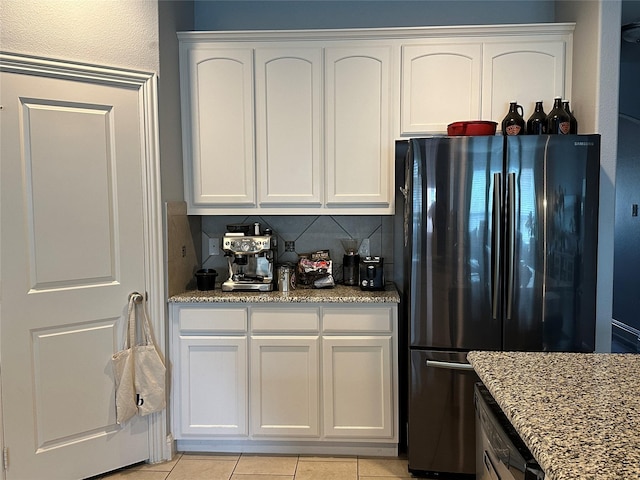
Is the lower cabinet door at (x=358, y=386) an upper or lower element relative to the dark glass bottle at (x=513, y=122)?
lower

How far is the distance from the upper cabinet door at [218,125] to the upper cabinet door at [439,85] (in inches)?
35.5

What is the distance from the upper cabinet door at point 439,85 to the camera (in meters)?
2.66

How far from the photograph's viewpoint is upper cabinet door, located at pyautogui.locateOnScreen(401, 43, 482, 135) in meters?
2.66

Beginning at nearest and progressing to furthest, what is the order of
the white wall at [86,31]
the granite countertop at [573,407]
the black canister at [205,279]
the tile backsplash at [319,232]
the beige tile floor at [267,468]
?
1. the granite countertop at [573,407]
2. the white wall at [86,31]
3. the beige tile floor at [267,468]
4. the black canister at [205,279]
5. the tile backsplash at [319,232]

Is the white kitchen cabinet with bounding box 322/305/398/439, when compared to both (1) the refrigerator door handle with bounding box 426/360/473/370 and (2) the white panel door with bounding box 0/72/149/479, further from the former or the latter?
(2) the white panel door with bounding box 0/72/149/479

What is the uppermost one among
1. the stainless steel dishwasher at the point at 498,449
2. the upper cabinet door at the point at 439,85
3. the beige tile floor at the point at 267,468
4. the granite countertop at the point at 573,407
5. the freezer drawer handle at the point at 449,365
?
the upper cabinet door at the point at 439,85

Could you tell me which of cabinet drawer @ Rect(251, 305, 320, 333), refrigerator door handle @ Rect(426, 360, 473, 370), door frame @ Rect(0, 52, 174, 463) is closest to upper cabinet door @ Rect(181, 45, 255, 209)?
door frame @ Rect(0, 52, 174, 463)

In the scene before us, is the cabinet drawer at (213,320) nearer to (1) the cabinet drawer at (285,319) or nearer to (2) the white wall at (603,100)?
(1) the cabinet drawer at (285,319)

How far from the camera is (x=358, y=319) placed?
2.59m

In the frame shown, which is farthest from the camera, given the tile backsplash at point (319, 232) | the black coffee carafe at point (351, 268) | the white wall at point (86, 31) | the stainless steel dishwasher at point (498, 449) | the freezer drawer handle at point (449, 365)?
the tile backsplash at point (319, 232)

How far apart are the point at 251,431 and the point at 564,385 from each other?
6.08ft

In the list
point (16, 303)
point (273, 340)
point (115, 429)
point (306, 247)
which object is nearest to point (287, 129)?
point (306, 247)

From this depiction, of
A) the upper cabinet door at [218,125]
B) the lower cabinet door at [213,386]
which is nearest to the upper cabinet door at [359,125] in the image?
the upper cabinet door at [218,125]

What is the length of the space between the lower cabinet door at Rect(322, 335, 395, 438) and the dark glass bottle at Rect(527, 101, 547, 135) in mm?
1347
